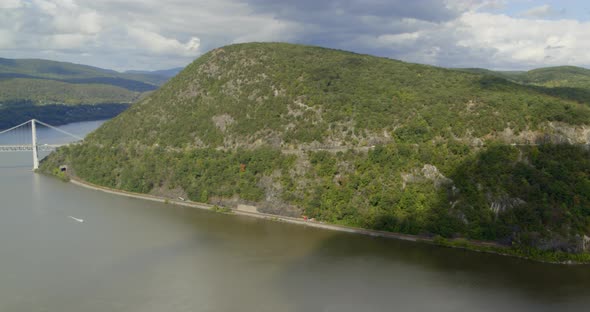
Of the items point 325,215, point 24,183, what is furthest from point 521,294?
point 24,183

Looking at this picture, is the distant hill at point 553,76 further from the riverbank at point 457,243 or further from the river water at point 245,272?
the river water at point 245,272

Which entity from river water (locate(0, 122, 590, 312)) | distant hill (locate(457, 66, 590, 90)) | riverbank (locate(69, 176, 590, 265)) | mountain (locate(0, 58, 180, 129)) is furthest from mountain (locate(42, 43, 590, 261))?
mountain (locate(0, 58, 180, 129))

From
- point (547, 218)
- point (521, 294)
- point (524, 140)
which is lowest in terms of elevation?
point (521, 294)

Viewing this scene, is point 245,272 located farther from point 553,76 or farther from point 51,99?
point 51,99

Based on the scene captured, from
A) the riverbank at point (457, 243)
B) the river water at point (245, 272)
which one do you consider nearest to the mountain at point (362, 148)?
the riverbank at point (457, 243)

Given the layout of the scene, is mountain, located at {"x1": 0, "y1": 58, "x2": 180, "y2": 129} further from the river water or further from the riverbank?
the riverbank

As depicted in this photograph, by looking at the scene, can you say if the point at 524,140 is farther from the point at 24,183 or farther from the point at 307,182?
the point at 24,183
